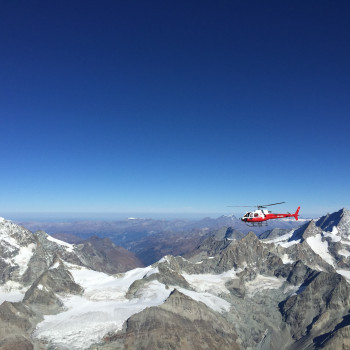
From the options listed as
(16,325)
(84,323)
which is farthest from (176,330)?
(16,325)

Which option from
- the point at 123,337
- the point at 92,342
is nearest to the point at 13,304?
the point at 92,342

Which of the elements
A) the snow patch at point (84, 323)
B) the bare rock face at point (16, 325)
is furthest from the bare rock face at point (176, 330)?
the bare rock face at point (16, 325)

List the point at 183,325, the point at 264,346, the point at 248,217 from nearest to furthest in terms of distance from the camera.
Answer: the point at 248,217, the point at 183,325, the point at 264,346

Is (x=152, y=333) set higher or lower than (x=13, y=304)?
lower

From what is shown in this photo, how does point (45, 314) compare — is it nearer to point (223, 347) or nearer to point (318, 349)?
point (223, 347)

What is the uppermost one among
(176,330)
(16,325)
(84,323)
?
(16,325)

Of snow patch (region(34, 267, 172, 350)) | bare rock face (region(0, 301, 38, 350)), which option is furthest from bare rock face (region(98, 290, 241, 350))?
bare rock face (region(0, 301, 38, 350))

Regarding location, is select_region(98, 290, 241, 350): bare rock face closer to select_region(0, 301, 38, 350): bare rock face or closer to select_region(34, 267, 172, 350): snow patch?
select_region(34, 267, 172, 350): snow patch

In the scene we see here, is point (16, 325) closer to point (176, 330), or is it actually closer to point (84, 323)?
point (84, 323)
